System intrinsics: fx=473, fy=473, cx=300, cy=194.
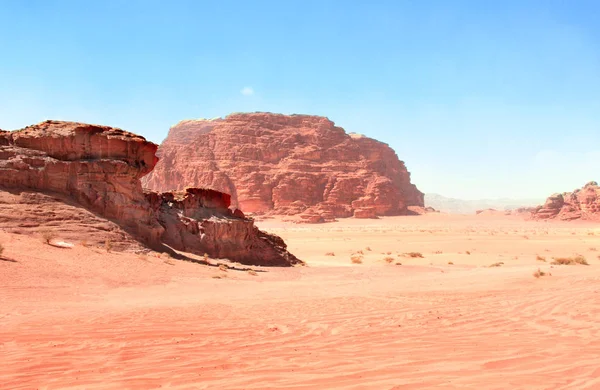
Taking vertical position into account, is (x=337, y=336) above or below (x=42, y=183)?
below

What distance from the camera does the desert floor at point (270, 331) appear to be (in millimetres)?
4434

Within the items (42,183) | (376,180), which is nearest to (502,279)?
(42,183)

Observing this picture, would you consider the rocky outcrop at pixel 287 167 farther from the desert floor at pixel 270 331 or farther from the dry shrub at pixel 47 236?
the desert floor at pixel 270 331

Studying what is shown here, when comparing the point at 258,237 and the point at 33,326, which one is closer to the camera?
the point at 33,326

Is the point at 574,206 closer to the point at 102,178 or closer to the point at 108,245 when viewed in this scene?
the point at 102,178

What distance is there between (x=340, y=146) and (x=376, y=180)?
11966 mm

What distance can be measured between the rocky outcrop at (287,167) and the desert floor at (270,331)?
203 feet

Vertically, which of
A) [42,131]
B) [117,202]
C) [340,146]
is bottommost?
[117,202]

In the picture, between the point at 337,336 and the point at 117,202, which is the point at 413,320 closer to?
the point at 337,336

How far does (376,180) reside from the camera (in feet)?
285

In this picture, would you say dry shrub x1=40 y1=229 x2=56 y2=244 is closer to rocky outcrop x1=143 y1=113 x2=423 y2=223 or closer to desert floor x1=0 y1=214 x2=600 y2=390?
desert floor x1=0 y1=214 x2=600 y2=390

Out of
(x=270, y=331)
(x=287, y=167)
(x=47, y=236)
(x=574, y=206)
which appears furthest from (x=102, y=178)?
(x=574, y=206)

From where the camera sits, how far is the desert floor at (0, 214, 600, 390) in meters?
4.43

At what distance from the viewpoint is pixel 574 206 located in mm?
77312
